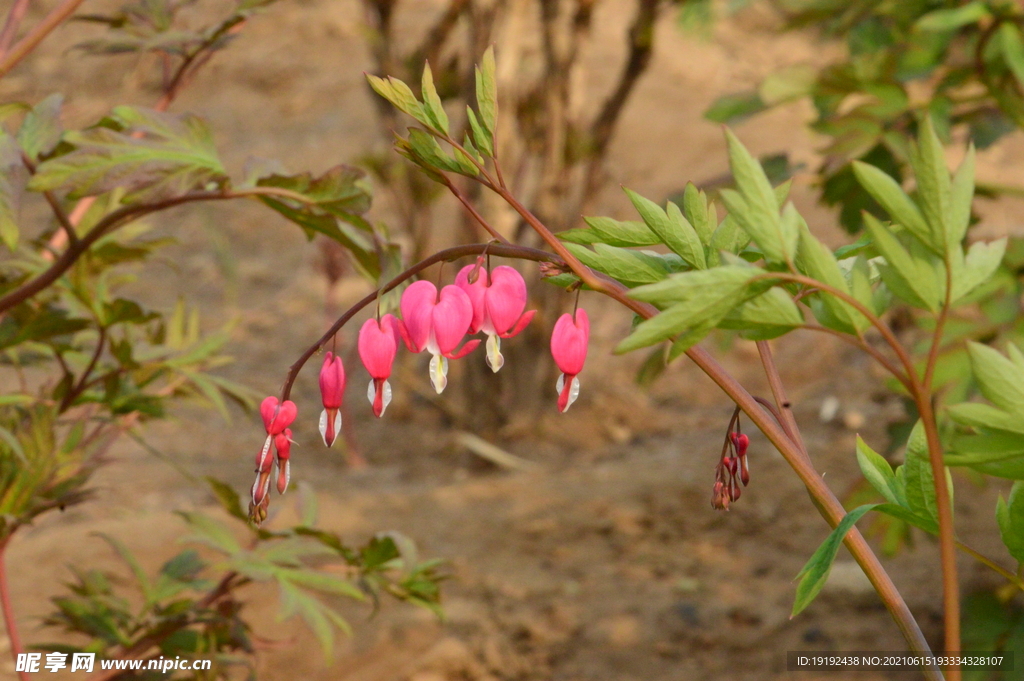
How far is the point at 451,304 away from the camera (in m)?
0.63

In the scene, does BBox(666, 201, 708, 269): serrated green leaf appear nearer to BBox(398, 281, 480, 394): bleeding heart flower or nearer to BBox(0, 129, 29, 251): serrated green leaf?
BBox(398, 281, 480, 394): bleeding heart flower

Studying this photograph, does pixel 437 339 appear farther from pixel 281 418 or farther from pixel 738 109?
pixel 738 109

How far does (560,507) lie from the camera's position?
2.40 meters

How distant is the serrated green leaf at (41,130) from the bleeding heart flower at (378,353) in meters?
0.48

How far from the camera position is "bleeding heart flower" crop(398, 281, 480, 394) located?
0.62 m

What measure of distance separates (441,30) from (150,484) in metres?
1.54

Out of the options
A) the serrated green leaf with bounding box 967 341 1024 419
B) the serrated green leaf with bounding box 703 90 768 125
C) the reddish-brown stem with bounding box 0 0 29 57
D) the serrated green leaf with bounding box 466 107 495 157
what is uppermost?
the serrated green leaf with bounding box 703 90 768 125

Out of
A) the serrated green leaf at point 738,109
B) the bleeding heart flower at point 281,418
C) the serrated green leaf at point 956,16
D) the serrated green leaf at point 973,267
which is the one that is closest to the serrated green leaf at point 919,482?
the serrated green leaf at point 973,267

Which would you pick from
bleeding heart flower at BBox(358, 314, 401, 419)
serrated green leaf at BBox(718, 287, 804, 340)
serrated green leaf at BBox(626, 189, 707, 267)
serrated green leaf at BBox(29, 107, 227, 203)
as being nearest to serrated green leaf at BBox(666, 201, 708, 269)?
serrated green leaf at BBox(626, 189, 707, 267)

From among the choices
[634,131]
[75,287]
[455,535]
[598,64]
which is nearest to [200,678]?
[75,287]

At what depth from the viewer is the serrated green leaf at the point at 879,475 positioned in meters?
0.71

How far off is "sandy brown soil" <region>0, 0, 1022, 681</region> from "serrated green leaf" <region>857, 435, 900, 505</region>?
0.89 metres

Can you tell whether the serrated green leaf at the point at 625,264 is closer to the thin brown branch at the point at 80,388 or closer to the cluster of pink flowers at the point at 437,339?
the cluster of pink flowers at the point at 437,339

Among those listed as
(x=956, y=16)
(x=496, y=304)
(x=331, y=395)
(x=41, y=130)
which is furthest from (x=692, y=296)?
(x=956, y=16)
